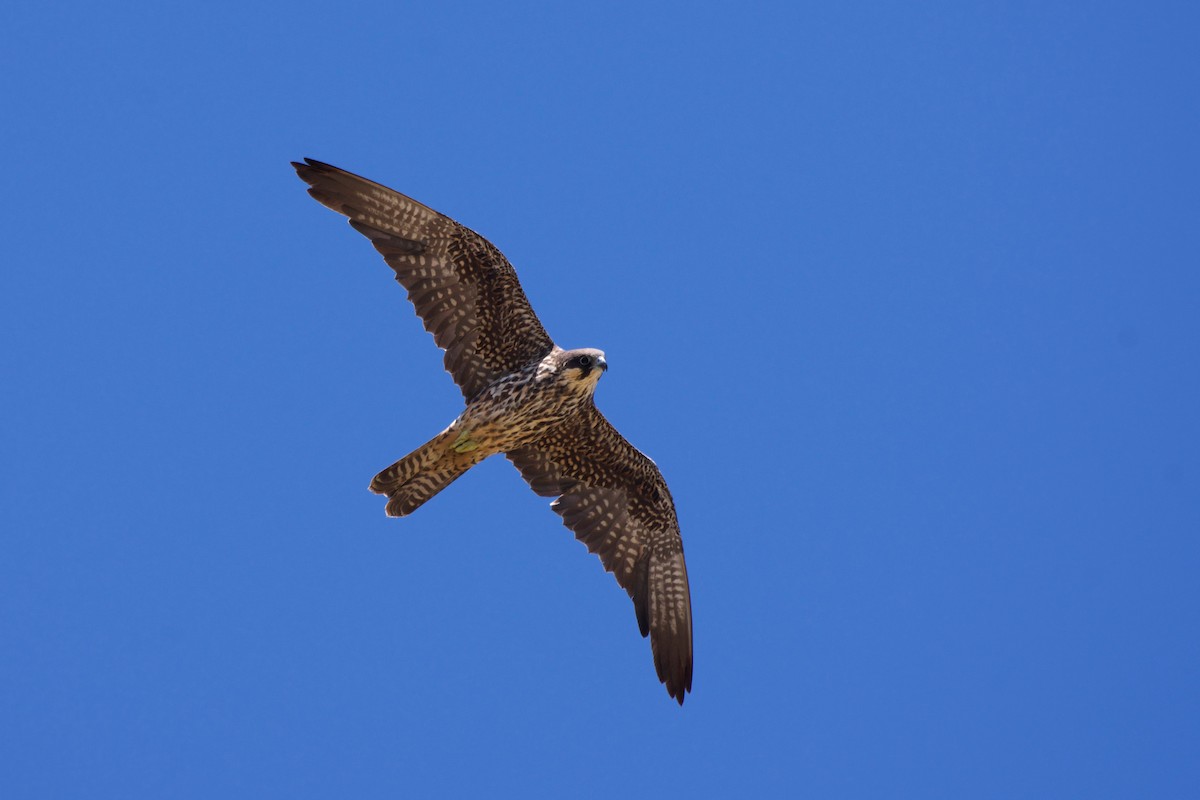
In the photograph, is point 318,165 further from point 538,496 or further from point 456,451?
point 538,496

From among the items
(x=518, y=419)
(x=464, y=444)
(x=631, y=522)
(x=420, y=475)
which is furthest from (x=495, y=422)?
(x=631, y=522)

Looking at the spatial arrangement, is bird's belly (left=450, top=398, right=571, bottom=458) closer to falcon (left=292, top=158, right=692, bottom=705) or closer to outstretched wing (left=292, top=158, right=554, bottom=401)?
falcon (left=292, top=158, right=692, bottom=705)

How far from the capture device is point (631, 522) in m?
12.4

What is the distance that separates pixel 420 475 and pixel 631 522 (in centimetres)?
211

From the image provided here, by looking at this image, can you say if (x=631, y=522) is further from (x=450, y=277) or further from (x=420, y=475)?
(x=450, y=277)

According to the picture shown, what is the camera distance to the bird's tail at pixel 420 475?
36.8 ft

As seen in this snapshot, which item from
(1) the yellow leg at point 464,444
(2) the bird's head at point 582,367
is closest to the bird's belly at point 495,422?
(1) the yellow leg at point 464,444

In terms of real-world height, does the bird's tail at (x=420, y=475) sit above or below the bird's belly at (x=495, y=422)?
below

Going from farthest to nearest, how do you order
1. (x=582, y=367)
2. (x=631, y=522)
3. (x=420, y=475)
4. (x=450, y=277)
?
(x=631, y=522) → (x=420, y=475) → (x=450, y=277) → (x=582, y=367)

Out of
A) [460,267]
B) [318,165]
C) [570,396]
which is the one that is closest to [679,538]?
[570,396]

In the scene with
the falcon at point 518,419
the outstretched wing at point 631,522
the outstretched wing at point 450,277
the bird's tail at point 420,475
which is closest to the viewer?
the outstretched wing at point 450,277

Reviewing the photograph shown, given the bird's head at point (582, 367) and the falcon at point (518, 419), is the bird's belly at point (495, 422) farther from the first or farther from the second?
the bird's head at point (582, 367)

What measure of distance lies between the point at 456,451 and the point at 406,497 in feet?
1.84

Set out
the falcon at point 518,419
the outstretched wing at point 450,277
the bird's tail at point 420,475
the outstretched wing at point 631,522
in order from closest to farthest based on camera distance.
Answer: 1. the outstretched wing at point 450,277
2. the falcon at point 518,419
3. the bird's tail at point 420,475
4. the outstretched wing at point 631,522
